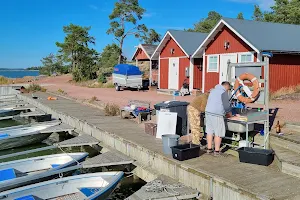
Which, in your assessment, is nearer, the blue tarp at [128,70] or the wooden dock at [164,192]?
the wooden dock at [164,192]

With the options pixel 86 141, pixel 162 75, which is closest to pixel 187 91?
pixel 162 75

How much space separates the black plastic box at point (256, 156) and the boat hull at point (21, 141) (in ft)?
27.3

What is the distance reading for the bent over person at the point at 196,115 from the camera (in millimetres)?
8305

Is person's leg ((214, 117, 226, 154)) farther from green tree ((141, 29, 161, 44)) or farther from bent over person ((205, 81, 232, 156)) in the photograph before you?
green tree ((141, 29, 161, 44))

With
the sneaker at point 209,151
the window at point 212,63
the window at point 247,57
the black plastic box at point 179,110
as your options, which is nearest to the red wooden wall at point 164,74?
the window at point 212,63

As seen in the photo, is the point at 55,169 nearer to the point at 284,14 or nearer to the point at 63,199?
the point at 63,199

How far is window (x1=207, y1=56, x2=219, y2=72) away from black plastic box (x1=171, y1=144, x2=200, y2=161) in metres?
12.9

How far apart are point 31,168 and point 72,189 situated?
2.14 m

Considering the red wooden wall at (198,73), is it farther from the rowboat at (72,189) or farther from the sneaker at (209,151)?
the rowboat at (72,189)

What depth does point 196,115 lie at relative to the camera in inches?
327

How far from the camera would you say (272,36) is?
733 inches

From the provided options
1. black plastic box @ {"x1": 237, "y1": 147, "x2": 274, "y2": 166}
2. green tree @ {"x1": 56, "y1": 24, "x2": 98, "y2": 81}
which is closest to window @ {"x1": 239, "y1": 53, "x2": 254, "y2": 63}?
black plastic box @ {"x1": 237, "y1": 147, "x2": 274, "y2": 166}

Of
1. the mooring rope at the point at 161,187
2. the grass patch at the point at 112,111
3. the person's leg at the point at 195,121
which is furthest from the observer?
the grass patch at the point at 112,111

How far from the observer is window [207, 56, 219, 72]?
19.8 meters
